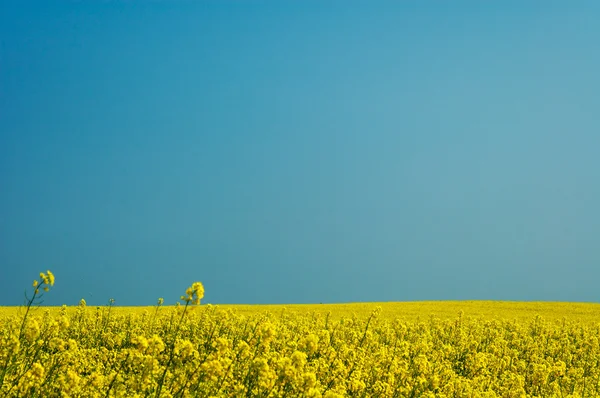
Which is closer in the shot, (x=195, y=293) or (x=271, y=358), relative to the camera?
(x=195, y=293)

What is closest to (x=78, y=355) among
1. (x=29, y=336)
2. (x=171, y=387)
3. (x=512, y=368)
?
(x=171, y=387)

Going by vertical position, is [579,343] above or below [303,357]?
above

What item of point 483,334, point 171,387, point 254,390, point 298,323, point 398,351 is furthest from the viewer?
point 483,334

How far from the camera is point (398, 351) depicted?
12.8m

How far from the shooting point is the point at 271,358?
28.2 ft

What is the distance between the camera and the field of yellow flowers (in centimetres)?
627

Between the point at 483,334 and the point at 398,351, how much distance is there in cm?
1008

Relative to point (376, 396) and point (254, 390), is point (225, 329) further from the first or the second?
point (254, 390)

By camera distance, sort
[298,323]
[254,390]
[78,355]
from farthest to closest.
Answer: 1. [298,323]
2. [78,355]
3. [254,390]

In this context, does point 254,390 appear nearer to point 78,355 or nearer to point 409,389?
point 409,389

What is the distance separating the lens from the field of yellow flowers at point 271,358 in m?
6.27

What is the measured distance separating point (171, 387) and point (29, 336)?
2039mm

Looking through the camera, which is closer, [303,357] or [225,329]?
[303,357]

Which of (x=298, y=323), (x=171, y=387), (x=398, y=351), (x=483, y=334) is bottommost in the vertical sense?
(x=171, y=387)
